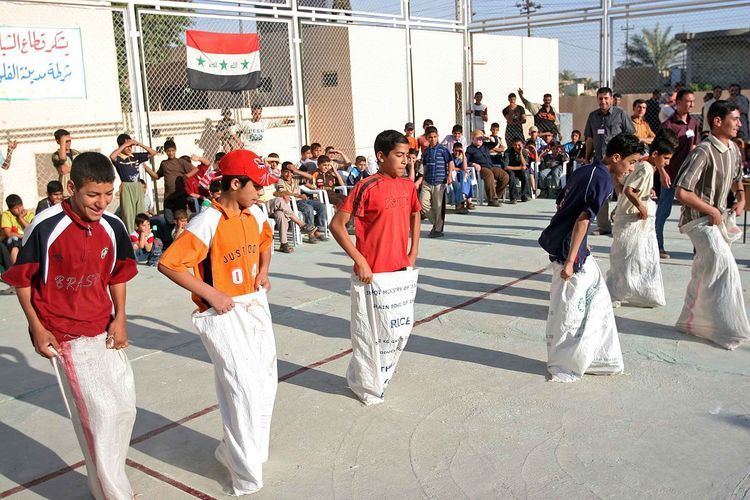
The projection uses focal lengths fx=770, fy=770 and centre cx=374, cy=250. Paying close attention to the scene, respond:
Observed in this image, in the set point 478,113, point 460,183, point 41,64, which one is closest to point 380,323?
point 41,64

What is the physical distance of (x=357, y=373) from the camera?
5086 millimetres

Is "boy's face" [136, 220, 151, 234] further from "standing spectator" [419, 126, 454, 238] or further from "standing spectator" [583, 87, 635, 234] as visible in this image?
"standing spectator" [583, 87, 635, 234]

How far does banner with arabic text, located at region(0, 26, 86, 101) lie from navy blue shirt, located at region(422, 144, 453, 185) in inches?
215

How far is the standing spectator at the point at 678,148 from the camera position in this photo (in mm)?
8953

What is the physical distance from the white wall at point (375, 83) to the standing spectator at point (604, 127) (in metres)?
7.23

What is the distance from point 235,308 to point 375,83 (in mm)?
15118

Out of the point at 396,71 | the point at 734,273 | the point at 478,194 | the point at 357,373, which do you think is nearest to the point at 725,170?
the point at 734,273

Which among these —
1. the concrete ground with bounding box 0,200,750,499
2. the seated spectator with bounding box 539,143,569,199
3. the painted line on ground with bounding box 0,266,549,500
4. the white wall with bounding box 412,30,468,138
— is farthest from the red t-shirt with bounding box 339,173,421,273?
the white wall with bounding box 412,30,468,138

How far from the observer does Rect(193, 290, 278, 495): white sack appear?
12.7ft

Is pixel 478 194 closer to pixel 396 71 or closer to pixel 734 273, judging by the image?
pixel 396 71

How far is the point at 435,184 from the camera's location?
37.5ft

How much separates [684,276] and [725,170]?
2544 mm

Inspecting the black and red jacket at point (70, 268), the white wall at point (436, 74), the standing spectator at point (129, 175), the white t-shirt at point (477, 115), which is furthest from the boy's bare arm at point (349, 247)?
the white wall at point (436, 74)

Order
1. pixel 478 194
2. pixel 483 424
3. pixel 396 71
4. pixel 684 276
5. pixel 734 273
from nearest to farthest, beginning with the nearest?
pixel 483 424
pixel 734 273
pixel 684 276
pixel 478 194
pixel 396 71
